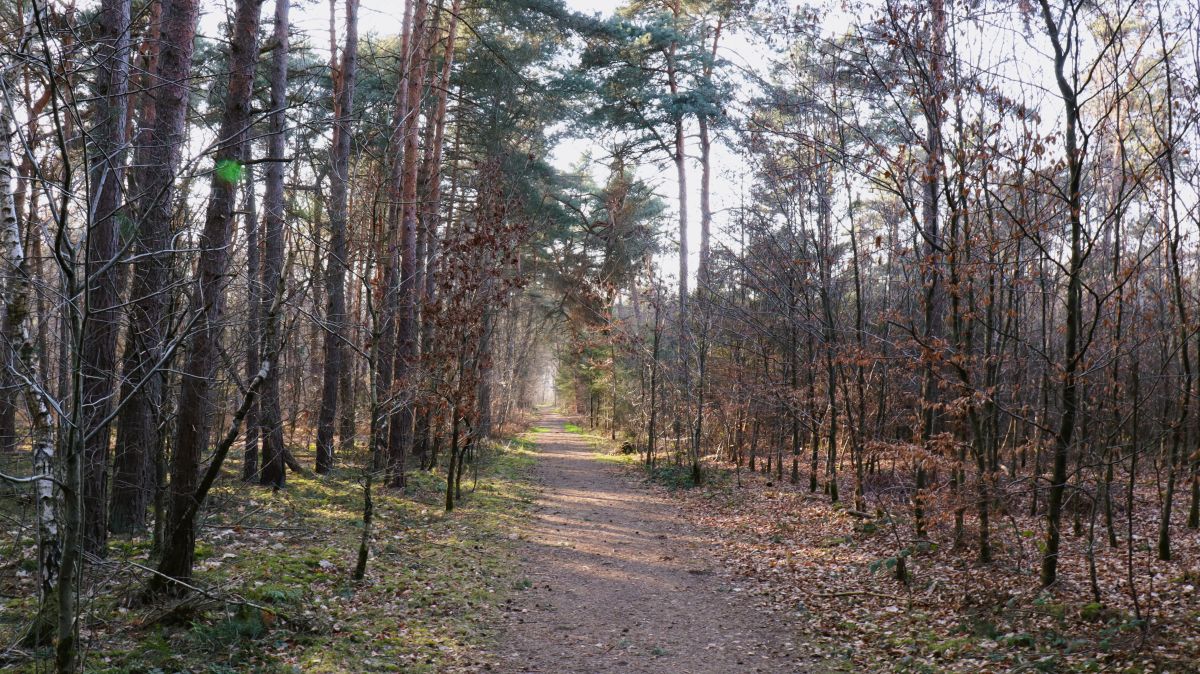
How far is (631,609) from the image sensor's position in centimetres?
748

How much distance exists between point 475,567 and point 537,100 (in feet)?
36.2

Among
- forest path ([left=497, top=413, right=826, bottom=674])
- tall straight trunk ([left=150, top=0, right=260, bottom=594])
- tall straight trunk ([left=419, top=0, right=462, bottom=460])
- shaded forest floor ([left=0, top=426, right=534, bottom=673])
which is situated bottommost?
forest path ([left=497, top=413, right=826, bottom=674])

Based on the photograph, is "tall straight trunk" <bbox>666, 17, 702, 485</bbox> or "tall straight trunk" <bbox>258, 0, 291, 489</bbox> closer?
"tall straight trunk" <bbox>258, 0, 291, 489</bbox>

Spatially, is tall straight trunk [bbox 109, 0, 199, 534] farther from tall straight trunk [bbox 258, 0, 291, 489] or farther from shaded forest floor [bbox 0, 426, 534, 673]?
tall straight trunk [bbox 258, 0, 291, 489]

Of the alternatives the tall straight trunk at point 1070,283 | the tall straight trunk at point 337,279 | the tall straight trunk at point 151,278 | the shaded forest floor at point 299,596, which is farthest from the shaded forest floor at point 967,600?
the tall straight trunk at point 337,279

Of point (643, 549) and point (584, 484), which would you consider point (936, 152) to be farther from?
point (584, 484)

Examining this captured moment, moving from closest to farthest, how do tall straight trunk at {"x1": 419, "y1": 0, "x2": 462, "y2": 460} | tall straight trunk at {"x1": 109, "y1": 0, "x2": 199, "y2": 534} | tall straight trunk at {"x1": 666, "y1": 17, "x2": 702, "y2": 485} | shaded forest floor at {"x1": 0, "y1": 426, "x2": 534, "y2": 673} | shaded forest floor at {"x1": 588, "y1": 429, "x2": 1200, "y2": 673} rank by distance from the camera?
shaded forest floor at {"x1": 0, "y1": 426, "x2": 534, "y2": 673} → shaded forest floor at {"x1": 588, "y1": 429, "x2": 1200, "y2": 673} → tall straight trunk at {"x1": 109, "y1": 0, "x2": 199, "y2": 534} → tall straight trunk at {"x1": 419, "y1": 0, "x2": 462, "y2": 460} → tall straight trunk at {"x1": 666, "y1": 17, "x2": 702, "y2": 485}

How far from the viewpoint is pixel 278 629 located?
5770 mm

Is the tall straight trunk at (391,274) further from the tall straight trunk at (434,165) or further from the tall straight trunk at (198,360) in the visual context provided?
the tall straight trunk at (198,360)

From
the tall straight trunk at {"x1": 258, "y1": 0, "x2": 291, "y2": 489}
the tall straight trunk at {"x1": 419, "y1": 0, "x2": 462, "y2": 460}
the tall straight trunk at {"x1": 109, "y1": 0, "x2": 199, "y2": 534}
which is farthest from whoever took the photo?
the tall straight trunk at {"x1": 419, "y1": 0, "x2": 462, "y2": 460}

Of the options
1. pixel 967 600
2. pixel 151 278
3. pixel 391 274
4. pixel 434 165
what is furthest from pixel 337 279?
pixel 967 600

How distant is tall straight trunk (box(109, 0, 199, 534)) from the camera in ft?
19.5

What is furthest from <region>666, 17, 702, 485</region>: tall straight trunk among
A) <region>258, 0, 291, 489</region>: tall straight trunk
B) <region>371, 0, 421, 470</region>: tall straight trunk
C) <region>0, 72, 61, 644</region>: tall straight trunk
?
<region>0, 72, 61, 644</region>: tall straight trunk

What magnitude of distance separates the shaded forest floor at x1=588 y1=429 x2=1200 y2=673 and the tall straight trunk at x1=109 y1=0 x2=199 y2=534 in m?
6.52
